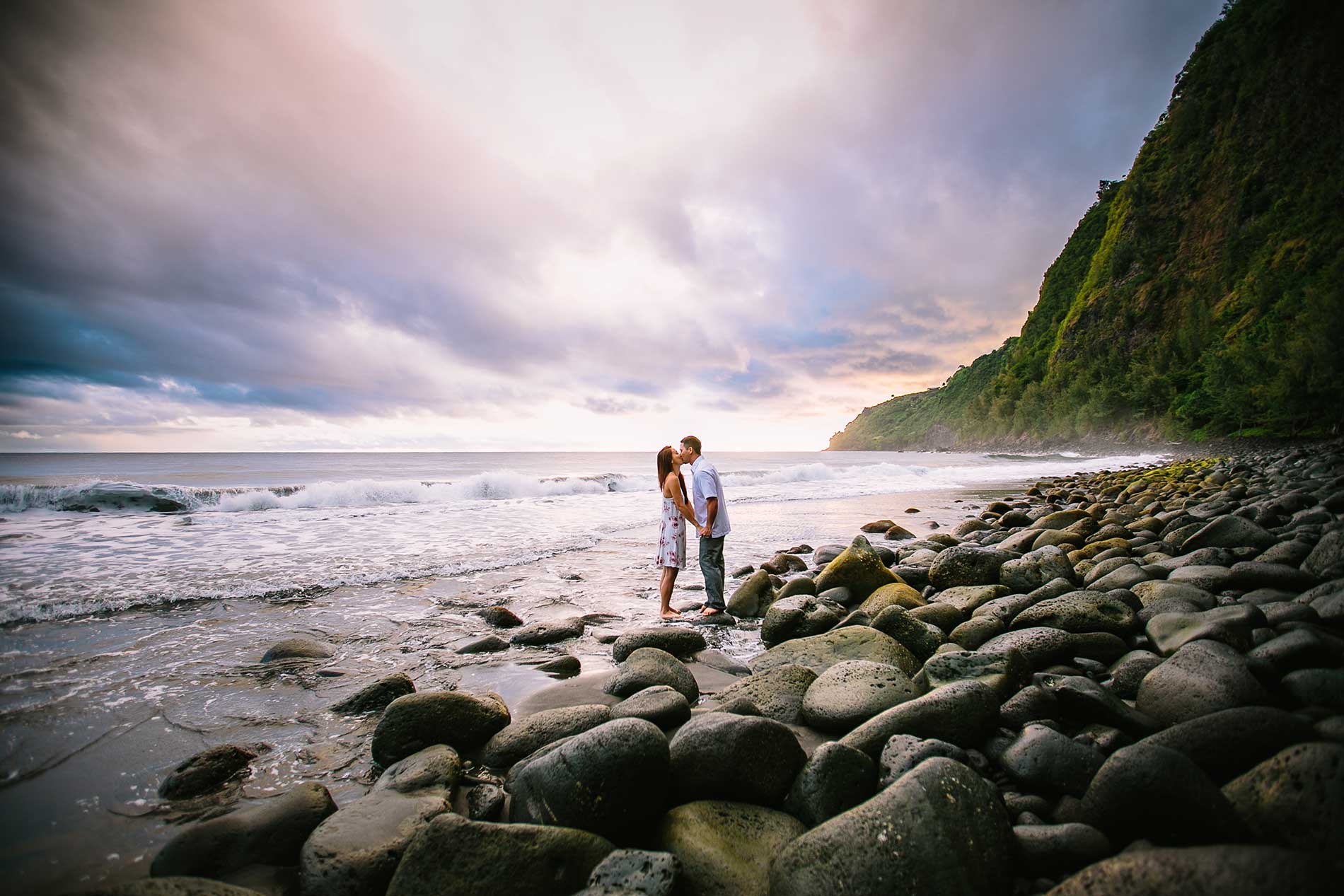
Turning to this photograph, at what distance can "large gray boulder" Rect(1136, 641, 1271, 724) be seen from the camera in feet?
8.27

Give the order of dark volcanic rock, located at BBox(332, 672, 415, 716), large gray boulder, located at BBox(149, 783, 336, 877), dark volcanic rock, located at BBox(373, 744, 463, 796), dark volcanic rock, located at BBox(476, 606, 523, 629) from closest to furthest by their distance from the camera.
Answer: large gray boulder, located at BBox(149, 783, 336, 877), dark volcanic rock, located at BBox(373, 744, 463, 796), dark volcanic rock, located at BBox(332, 672, 415, 716), dark volcanic rock, located at BBox(476, 606, 523, 629)

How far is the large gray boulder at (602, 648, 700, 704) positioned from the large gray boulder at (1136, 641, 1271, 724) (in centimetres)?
274

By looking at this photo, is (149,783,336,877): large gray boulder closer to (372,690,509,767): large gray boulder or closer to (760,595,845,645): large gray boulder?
(372,690,509,767): large gray boulder

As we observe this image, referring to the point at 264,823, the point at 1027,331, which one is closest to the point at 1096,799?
the point at 264,823

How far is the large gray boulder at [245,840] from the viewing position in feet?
7.53

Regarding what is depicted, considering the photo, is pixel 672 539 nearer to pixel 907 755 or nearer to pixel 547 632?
pixel 547 632

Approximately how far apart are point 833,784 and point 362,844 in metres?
2.08

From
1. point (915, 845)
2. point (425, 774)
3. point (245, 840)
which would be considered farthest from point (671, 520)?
point (915, 845)

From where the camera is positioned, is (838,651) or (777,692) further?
(838,651)

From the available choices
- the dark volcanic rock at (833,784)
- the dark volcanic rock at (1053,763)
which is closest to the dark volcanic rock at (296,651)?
the dark volcanic rock at (833,784)

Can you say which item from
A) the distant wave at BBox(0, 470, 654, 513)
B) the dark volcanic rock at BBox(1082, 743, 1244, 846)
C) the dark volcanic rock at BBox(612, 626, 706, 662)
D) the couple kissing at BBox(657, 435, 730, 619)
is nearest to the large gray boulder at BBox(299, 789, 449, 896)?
the dark volcanic rock at BBox(612, 626, 706, 662)

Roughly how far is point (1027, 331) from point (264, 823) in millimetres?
111624

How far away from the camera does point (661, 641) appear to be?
5.10 meters

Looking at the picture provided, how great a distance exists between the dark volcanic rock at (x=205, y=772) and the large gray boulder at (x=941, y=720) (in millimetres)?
3499
